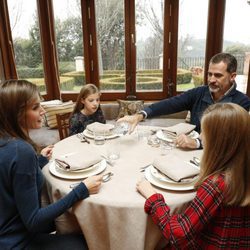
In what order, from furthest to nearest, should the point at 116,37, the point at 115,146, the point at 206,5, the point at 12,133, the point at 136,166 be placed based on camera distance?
the point at 116,37, the point at 206,5, the point at 115,146, the point at 136,166, the point at 12,133

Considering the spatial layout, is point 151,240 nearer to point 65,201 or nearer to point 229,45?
point 65,201

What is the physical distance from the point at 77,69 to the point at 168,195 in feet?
11.0

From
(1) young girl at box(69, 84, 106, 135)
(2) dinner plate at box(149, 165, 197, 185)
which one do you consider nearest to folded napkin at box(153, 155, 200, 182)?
(2) dinner plate at box(149, 165, 197, 185)

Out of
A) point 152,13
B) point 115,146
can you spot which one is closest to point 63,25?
point 152,13

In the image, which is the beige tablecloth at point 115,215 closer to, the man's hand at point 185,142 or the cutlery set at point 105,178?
the cutlery set at point 105,178

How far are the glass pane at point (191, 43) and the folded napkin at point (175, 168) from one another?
3009mm

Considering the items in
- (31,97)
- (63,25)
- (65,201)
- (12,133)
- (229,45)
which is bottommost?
(65,201)

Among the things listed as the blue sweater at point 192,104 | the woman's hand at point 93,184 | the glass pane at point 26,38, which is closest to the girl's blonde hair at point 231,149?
the woman's hand at point 93,184

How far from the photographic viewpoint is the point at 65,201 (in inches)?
45.2

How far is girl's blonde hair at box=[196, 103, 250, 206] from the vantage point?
38.4 inches

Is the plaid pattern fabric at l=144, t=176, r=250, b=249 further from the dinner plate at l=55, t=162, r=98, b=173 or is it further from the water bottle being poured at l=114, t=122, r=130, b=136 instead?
the water bottle being poured at l=114, t=122, r=130, b=136

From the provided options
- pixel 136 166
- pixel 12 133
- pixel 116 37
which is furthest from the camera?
Answer: pixel 116 37

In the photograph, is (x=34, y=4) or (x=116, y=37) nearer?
(x=34, y=4)

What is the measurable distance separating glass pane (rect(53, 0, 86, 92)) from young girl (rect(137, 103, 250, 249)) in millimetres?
3376
